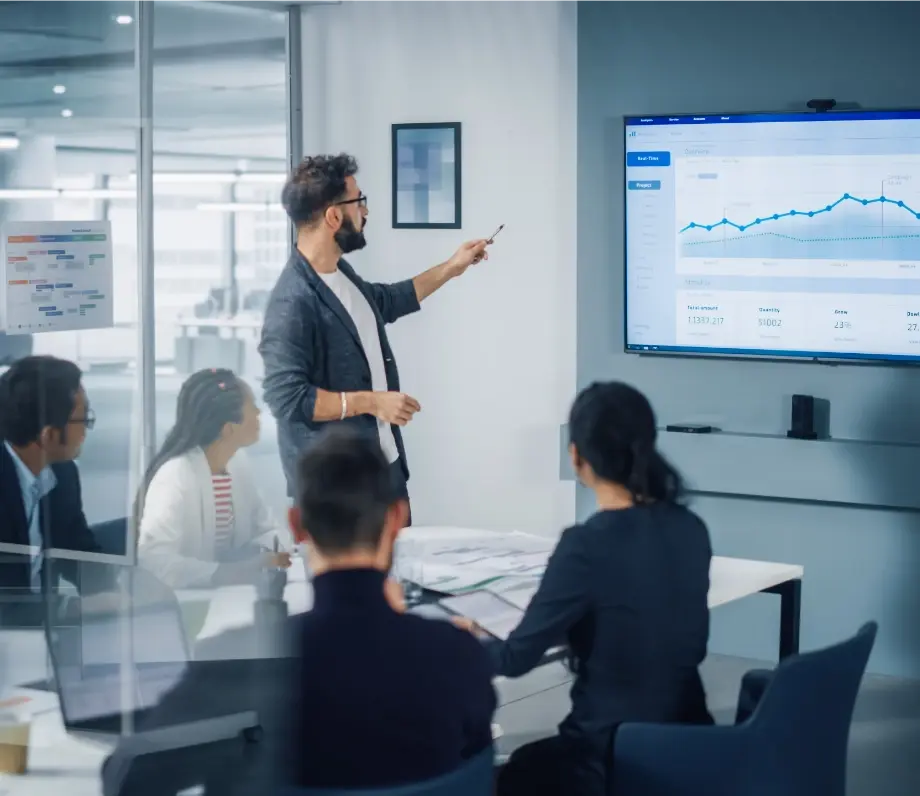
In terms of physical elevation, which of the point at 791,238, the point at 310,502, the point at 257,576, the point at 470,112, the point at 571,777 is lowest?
the point at 571,777

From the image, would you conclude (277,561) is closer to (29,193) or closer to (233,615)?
(233,615)

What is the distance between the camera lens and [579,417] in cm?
246

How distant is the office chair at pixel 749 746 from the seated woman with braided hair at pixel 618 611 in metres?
0.12

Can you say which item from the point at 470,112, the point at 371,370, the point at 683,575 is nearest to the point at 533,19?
the point at 470,112

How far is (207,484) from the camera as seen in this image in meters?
3.32

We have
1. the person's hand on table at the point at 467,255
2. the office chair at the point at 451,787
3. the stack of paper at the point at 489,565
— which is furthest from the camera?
the person's hand on table at the point at 467,255

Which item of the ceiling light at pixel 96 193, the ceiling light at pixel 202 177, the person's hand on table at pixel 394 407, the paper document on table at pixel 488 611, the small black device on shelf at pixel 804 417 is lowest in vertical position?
the paper document on table at pixel 488 611

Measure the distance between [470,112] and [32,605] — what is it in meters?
2.66

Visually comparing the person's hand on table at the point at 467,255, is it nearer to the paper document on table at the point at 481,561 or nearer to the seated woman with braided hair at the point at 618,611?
the paper document on table at the point at 481,561

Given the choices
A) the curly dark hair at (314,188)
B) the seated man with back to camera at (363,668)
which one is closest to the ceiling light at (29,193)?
the curly dark hair at (314,188)

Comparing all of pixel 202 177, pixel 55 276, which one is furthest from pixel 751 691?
pixel 202 177

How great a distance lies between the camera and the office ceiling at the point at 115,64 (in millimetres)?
5852

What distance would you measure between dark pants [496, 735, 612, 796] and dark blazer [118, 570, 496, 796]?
539 millimetres

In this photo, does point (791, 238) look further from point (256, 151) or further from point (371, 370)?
point (256, 151)
